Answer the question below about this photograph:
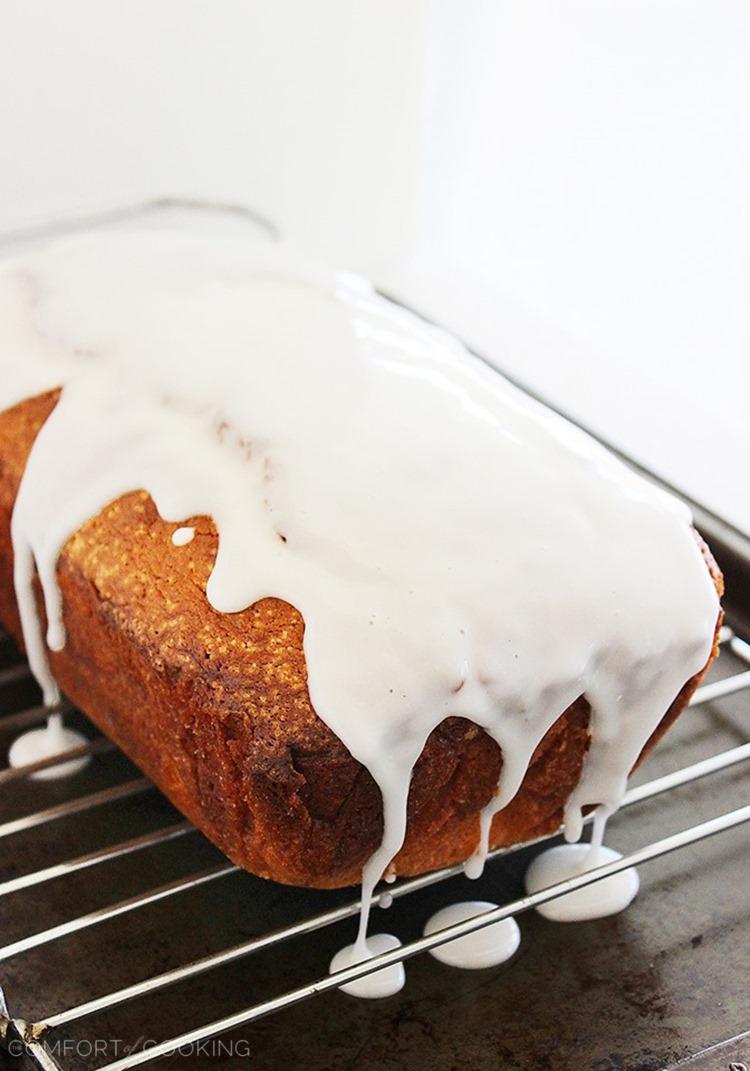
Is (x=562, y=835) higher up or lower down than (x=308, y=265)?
lower down

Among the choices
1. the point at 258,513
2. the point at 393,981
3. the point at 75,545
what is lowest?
the point at 393,981

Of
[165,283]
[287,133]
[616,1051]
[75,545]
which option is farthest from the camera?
[287,133]

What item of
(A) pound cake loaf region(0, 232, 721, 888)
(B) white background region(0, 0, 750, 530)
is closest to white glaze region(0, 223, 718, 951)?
(A) pound cake loaf region(0, 232, 721, 888)

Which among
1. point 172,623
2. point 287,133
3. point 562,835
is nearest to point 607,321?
point 287,133

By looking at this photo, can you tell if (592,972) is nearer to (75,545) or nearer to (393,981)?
(393,981)

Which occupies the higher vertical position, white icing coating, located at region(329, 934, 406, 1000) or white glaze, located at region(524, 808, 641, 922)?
white glaze, located at region(524, 808, 641, 922)

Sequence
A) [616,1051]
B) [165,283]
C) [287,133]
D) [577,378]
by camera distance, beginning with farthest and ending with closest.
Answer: [287,133] → [577,378] → [165,283] → [616,1051]

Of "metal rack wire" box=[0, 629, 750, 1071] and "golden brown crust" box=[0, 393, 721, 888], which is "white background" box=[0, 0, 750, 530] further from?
"golden brown crust" box=[0, 393, 721, 888]
